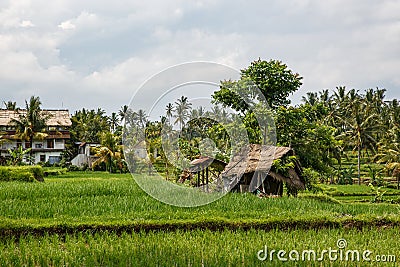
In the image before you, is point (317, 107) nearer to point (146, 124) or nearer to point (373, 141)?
point (146, 124)

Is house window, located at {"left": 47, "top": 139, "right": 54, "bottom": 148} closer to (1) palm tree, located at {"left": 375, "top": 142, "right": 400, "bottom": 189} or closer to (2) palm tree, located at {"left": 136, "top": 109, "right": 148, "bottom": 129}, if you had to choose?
(1) palm tree, located at {"left": 375, "top": 142, "right": 400, "bottom": 189}

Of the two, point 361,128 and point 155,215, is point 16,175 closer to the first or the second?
point 155,215

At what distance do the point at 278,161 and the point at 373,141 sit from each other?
2622 centimetres

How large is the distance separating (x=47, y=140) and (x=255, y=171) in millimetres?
27559

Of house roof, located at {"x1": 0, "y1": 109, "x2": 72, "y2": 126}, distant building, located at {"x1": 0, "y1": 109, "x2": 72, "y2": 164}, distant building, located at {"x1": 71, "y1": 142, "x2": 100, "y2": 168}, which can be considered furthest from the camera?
house roof, located at {"x1": 0, "y1": 109, "x2": 72, "y2": 126}

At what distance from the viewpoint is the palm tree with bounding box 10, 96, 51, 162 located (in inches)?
1272

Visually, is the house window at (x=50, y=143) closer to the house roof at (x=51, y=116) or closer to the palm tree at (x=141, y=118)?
the house roof at (x=51, y=116)

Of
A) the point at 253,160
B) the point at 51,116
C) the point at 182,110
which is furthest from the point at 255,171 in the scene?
the point at 51,116

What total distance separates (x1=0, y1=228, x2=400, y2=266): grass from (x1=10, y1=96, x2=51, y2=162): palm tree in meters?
27.3

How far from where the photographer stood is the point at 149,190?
428 inches

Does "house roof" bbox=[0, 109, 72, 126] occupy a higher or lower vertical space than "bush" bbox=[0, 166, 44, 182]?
higher

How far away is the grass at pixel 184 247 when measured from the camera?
5000 millimetres

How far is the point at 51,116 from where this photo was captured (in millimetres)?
35188

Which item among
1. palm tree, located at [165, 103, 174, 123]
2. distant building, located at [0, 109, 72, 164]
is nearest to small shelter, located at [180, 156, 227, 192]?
palm tree, located at [165, 103, 174, 123]
